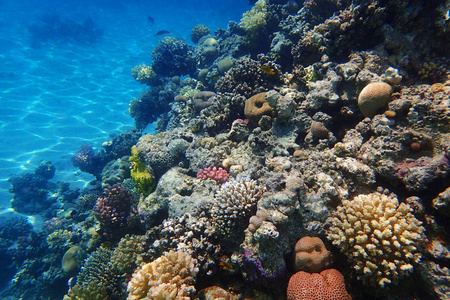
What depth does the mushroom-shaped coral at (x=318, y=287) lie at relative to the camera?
2.66 meters

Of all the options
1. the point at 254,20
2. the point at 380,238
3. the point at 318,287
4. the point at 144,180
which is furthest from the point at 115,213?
the point at 254,20

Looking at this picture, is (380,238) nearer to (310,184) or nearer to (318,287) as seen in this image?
(318,287)

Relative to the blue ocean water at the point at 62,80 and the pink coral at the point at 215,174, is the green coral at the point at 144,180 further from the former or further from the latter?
the blue ocean water at the point at 62,80

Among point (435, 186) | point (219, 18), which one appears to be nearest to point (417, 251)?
point (435, 186)

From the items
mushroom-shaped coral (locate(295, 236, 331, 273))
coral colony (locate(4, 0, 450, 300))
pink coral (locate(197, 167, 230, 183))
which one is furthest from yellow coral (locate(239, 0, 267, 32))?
mushroom-shaped coral (locate(295, 236, 331, 273))

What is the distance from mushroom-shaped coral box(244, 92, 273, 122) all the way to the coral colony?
4 cm

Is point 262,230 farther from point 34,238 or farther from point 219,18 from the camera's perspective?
point 219,18

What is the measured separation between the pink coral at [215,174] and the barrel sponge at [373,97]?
3.25 meters

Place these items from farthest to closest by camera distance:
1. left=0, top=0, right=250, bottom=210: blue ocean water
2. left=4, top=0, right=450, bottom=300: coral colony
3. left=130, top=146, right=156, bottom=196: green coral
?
left=0, top=0, right=250, bottom=210: blue ocean water < left=130, top=146, right=156, bottom=196: green coral < left=4, top=0, right=450, bottom=300: coral colony

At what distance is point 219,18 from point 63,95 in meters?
40.1

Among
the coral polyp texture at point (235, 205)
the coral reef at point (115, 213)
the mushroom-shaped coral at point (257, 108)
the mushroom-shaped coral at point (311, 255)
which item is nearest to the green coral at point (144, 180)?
the coral reef at point (115, 213)

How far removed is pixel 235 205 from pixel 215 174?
166 centimetres

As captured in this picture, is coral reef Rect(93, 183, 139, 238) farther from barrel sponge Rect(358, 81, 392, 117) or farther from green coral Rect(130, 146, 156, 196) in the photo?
barrel sponge Rect(358, 81, 392, 117)

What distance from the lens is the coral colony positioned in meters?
2.84
